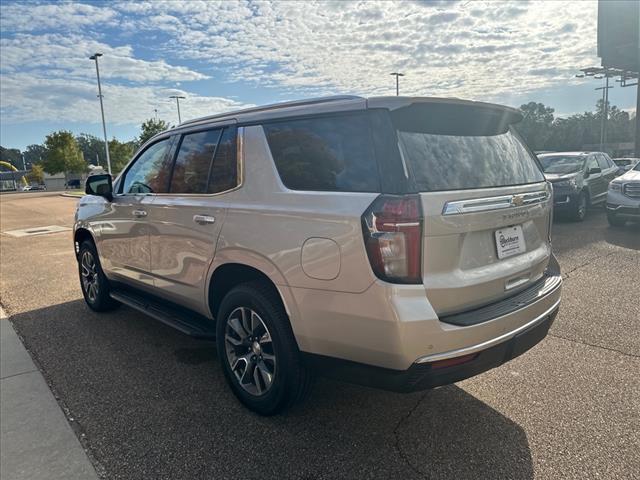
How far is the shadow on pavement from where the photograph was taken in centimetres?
246

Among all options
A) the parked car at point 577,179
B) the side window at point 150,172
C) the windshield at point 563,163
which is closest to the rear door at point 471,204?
the side window at point 150,172

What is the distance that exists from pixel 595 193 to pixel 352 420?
11233 millimetres

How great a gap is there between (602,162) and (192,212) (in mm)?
12759

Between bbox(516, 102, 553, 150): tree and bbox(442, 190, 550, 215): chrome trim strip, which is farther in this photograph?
bbox(516, 102, 553, 150): tree

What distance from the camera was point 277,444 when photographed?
2.67 metres

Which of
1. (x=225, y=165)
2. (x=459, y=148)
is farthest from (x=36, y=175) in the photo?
(x=459, y=148)

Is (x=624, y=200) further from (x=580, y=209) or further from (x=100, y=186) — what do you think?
(x=100, y=186)

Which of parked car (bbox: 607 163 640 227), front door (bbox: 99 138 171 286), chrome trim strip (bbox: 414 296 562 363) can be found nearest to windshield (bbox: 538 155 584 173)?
parked car (bbox: 607 163 640 227)

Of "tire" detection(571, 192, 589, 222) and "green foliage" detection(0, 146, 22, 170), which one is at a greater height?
"green foliage" detection(0, 146, 22, 170)

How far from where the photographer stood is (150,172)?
4180 mm

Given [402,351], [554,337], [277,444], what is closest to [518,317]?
[402,351]

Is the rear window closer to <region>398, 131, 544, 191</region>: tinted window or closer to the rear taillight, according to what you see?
<region>398, 131, 544, 191</region>: tinted window

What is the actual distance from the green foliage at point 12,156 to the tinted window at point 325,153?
16578cm

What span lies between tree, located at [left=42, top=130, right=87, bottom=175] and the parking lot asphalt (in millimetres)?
66289
